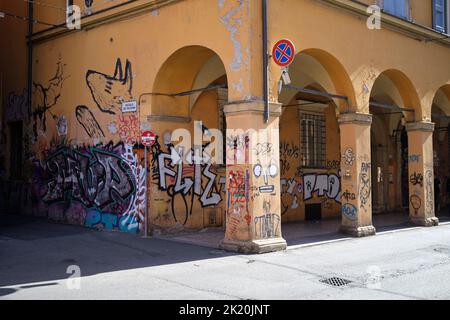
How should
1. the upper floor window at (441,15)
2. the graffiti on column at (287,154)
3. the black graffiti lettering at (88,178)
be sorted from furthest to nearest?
the upper floor window at (441,15), the graffiti on column at (287,154), the black graffiti lettering at (88,178)

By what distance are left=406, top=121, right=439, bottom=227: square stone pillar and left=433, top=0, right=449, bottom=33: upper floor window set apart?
11.7 ft

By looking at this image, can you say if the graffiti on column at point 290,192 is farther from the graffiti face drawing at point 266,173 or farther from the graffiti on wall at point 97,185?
the graffiti face drawing at point 266,173

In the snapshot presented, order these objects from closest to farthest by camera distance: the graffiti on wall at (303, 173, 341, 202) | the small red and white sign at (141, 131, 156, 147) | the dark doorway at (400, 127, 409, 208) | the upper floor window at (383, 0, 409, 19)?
the small red and white sign at (141, 131, 156, 147)
the upper floor window at (383, 0, 409, 19)
the graffiti on wall at (303, 173, 341, 202)
the dark doorway at (400, 127, 409, 208)

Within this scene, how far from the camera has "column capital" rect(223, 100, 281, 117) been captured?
395 inches

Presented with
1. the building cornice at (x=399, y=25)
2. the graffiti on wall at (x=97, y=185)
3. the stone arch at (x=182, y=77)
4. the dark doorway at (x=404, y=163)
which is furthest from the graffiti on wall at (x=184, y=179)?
the dark doorway at (x=404, y=163)

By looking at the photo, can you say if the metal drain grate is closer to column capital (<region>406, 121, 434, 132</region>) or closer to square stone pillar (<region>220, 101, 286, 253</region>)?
square stone pillar (<region>220, 101, 286, 253</region>)

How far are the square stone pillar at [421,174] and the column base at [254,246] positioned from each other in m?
6.71

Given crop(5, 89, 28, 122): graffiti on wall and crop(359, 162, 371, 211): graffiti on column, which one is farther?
crop(5, 89, 28, 122): graffiti on wall

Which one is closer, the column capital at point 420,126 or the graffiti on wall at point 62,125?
the graffiti on wall at point 62,125

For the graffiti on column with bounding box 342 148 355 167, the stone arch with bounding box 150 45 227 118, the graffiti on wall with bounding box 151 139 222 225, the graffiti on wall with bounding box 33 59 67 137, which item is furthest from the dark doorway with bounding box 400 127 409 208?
the graffiti on wall with bounding box 33 59 67 137

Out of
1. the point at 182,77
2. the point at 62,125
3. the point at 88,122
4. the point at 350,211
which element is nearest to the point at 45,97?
the point at 62,125

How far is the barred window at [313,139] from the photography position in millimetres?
16859

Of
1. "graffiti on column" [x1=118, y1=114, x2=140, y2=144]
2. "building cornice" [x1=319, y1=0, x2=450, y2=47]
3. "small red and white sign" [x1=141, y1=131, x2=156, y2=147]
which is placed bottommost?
"small red and white sign" [x1=141, y1=131, x2=156, y2=147]

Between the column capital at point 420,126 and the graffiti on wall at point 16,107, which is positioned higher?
the graffiti on wall at point 16,107
